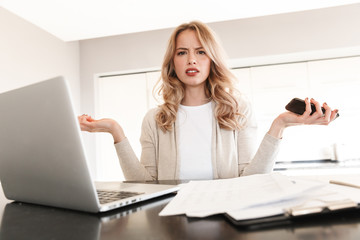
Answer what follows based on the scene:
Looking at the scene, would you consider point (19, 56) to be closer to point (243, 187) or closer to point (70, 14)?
point (70, 14)

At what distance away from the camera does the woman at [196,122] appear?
4.30ft

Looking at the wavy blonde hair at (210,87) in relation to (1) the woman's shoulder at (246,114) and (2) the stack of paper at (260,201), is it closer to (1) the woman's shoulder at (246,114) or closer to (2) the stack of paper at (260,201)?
(1) the woman's shoulder at (246,114)

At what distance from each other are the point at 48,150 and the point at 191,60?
3.30 feet

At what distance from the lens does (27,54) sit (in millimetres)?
2619

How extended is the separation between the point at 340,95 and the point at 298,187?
3.08 metres

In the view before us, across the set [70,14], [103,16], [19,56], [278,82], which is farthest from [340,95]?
[19,56]

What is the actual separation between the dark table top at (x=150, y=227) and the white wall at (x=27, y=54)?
2.21m

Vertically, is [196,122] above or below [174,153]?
above

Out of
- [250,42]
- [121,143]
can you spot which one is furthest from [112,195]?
[250,42]

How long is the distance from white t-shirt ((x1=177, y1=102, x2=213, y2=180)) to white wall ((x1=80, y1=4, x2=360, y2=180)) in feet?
5.87

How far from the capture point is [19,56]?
8.23 ft

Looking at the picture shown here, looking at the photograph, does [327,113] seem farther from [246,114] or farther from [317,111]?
[246,114]

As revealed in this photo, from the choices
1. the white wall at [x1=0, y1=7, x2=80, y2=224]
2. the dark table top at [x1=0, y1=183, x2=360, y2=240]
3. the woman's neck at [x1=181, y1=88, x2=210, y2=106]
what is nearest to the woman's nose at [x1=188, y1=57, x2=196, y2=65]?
the woman's neck at [x1=181, y1=88, x2=210, y2=106]

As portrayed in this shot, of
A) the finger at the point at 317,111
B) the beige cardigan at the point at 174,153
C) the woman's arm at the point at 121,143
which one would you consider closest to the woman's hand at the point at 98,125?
the woman's arm at the point at 121,143
